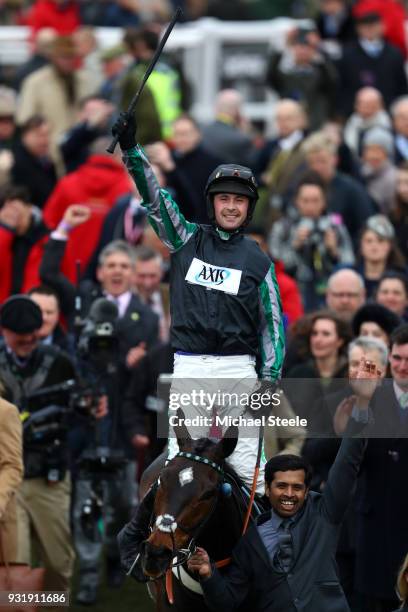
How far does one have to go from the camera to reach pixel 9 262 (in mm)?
12453

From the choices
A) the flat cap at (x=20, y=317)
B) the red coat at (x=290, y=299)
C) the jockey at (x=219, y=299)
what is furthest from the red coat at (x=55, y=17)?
the jockey at (x=219, y=299)

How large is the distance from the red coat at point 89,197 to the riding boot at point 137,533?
226 inches

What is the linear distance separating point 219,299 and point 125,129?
36.3 inches

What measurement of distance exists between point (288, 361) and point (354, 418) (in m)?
2.91

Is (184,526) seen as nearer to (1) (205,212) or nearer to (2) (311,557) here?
(2) (311,557)

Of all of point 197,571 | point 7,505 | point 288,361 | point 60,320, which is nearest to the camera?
point 197,571

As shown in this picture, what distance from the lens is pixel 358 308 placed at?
11023 mm

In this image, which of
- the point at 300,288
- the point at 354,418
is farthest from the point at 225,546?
the point at 300,288

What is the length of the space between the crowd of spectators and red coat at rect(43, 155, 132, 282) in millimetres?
17

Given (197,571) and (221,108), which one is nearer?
(197,571)

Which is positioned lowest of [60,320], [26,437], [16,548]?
[16,548]

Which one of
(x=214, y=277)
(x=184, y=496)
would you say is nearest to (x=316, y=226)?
(x=214, y=277)

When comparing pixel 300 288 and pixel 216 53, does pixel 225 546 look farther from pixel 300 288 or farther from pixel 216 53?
pixel 216 53

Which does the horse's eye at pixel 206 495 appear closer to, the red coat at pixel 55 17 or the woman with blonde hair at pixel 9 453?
the woman with blonde hair at pixel 9 453
